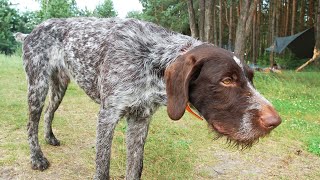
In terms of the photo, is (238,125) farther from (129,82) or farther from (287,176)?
(287,176)

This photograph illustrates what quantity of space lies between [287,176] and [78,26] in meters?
3.02

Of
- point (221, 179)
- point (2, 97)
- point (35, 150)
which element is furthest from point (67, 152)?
point (2, 97)

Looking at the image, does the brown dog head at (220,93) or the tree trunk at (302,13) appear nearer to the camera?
the brown dog head at (220,93)

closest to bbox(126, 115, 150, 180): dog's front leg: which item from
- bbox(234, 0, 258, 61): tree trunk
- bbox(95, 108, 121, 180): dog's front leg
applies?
bbox(95, 108, 121, 180): dog's front leg

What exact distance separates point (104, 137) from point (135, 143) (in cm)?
48

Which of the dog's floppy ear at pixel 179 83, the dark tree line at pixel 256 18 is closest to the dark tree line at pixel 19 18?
the dark tree line at pixel 256 18

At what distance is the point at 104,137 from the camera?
11.3 ft

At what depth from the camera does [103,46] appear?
372 cm

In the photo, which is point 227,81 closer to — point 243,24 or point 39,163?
point 39,163

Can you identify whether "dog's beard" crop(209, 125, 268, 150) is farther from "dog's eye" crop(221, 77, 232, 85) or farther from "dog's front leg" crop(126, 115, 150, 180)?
"dog's front leg" crop(126, 115, 150, 180)

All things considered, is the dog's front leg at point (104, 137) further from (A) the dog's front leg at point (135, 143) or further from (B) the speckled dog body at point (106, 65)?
(A) the dog's front leg at point (135, 143)

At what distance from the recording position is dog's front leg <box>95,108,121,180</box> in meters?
3.40

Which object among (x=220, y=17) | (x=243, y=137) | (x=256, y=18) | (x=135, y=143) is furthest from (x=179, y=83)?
(x=256, y=18)

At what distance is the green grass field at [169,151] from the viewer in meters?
4.38
